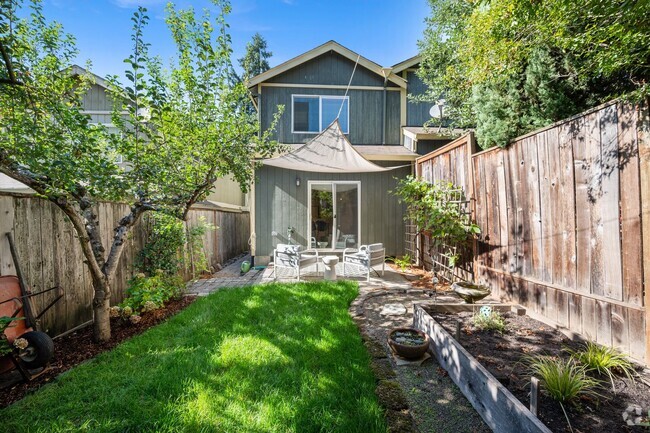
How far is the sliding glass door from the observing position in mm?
7332

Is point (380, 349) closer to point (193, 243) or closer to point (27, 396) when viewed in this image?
point (27, 396)

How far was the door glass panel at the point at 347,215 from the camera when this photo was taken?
7.35m

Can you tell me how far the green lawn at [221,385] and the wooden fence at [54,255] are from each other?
0.90m

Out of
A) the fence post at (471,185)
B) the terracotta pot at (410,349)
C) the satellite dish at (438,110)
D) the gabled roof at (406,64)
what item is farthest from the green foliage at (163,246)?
the gabled roof at (406,64)

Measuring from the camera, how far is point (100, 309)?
2926 millimetres

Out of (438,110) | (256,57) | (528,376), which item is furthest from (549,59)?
(256,57)

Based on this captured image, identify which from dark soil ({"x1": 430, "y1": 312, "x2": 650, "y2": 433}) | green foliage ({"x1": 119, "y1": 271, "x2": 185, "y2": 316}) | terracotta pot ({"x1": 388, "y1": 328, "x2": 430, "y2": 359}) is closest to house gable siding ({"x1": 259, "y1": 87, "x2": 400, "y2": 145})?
green foliage ({"x1": 119, "y1": 271, "x2": 185, "y2": 316})

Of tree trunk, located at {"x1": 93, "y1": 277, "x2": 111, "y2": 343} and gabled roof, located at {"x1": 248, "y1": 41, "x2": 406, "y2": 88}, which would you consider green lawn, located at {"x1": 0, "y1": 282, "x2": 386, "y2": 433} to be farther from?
gabled roof, located at {"x1": 248, "y1": 41, "x2": 406, "y2": 88}

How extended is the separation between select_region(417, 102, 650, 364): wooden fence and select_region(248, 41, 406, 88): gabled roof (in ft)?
16.7

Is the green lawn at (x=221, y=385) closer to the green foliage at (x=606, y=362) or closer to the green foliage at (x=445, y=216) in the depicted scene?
the green foliage at (x=606, y=362)

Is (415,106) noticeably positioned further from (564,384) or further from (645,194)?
(564,384)

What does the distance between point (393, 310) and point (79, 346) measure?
11.5ft

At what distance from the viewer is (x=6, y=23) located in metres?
2.32

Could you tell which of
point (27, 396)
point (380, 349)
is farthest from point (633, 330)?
point (27, 396)
